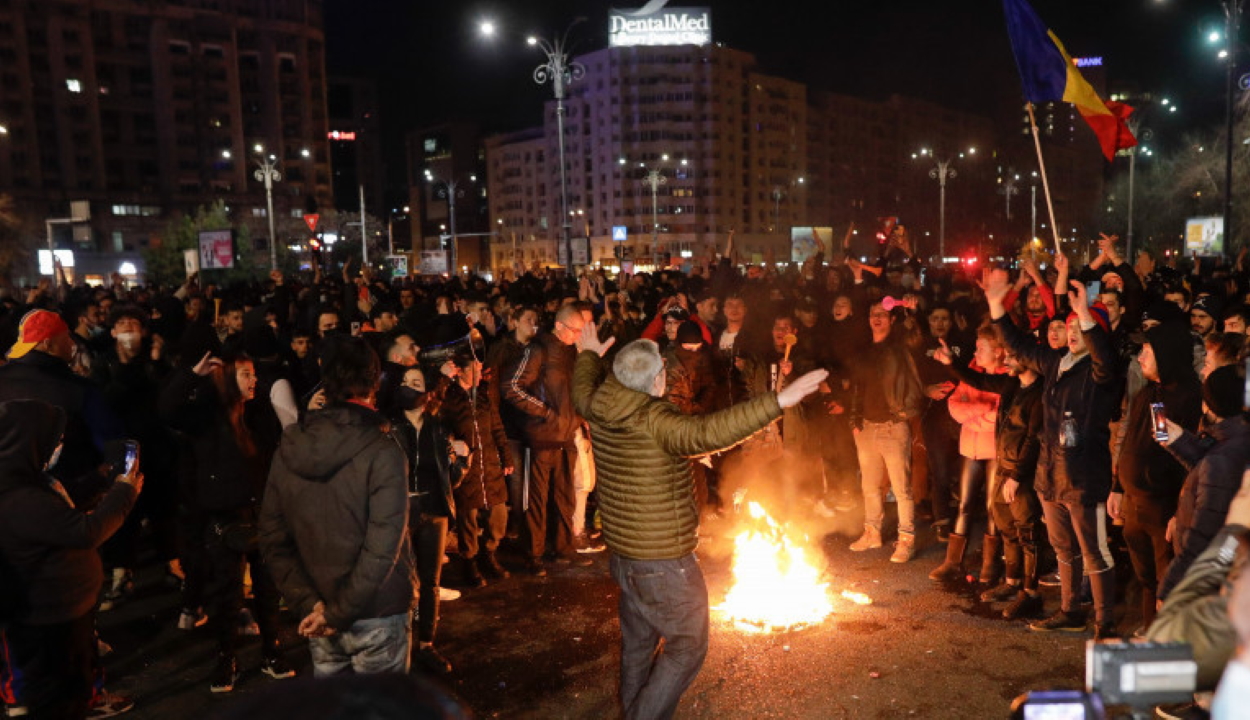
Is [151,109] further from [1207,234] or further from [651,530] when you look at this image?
[651,530]

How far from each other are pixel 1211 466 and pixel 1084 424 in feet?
4.84

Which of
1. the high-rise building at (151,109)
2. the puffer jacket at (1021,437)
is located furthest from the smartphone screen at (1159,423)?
the high-rise building at (151,109)

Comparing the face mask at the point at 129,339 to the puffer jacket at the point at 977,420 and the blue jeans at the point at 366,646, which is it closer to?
the blue jeans at the point at 366,646

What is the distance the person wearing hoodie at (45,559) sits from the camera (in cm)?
407

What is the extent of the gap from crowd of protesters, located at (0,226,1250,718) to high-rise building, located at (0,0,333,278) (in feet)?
247

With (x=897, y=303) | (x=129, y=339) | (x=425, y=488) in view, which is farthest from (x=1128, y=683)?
(x=897, y=303)

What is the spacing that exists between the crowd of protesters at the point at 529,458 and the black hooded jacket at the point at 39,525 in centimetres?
1

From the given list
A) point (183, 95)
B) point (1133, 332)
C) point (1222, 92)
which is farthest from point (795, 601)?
point (183, 95)

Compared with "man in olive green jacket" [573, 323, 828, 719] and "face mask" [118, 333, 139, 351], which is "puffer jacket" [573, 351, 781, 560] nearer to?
"man in olive green jacket" [573, 323, 828, 719]

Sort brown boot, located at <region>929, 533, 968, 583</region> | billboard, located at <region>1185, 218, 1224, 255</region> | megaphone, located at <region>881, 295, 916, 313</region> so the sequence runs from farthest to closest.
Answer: billboard, located at <region>1185, 218, 1224, 255</region>
megaphone, located at <region>881, 295, 916, 313</region>
brown boot, located at <region>929, 533, 968, 583</region>

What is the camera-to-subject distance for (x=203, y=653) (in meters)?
6.48

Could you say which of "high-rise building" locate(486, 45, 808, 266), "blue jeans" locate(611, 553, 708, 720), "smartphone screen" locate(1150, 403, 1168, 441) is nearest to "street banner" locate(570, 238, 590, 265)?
"smartphone screen" locate(1150, 403, 1168, 441)

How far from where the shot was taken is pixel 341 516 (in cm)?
404

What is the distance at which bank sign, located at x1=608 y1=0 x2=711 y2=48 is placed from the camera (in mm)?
116875
